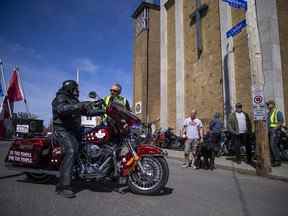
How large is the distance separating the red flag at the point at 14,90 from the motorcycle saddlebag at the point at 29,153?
10.3m

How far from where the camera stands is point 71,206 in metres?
3.95

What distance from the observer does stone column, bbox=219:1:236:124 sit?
1378 cm

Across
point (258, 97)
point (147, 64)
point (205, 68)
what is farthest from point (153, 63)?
point (258, 97)

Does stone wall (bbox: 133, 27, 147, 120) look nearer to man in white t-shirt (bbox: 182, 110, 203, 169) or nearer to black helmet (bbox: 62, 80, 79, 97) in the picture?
man in white t-shirt (bbox: 182, 110, 203, 169)

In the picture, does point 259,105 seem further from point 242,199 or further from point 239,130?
point 242,199

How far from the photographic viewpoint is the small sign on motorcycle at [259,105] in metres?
7.51

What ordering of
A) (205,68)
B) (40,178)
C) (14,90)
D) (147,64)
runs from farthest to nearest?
(147,64), (205,68), (14,90), (40,178)

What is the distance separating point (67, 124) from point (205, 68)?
1303 centimetres

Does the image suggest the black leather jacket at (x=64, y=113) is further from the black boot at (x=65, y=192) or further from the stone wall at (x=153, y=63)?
the stone wall at (x=153, y=63)

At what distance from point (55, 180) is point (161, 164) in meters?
2.49

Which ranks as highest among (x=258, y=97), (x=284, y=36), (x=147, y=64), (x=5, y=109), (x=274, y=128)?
→ (x=147, y=64)

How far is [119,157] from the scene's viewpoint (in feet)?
15.7

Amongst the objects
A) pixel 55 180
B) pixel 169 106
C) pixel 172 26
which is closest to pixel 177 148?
pixel 169 106

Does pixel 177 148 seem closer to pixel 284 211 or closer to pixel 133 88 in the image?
pixel 284 211
